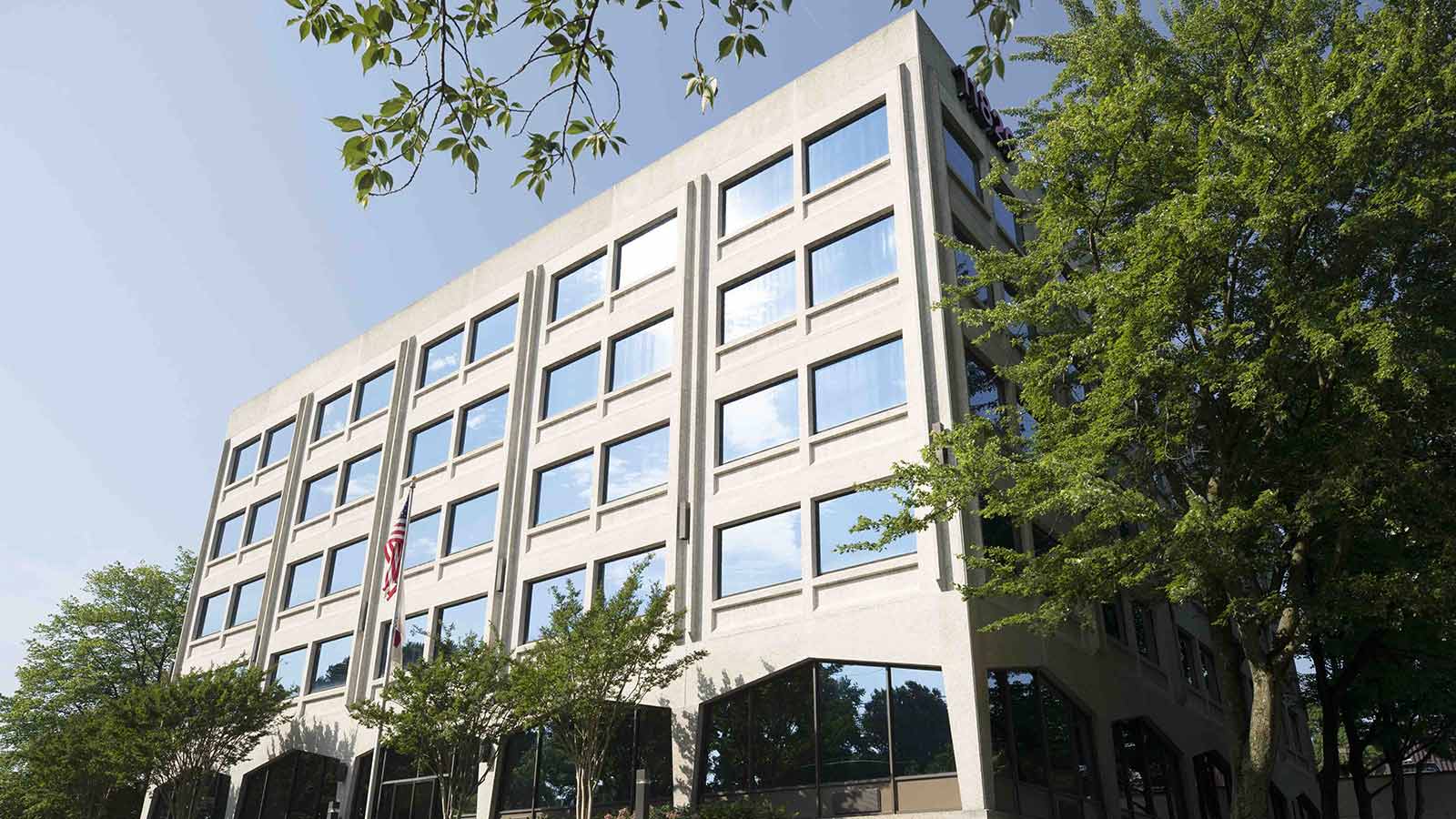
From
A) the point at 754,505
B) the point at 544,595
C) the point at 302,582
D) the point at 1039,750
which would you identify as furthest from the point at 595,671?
the point at 302,582

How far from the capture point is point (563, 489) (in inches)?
1128

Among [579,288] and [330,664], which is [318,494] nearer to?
[330,664]

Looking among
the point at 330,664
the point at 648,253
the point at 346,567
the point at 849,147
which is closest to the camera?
the point at 849,147

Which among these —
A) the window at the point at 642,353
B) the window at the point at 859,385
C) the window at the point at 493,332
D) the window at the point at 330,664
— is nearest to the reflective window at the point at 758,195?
the window at the point at 642,353

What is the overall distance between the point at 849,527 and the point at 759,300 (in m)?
7.14

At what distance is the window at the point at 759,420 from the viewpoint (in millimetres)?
23953

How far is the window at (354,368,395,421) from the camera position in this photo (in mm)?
37250

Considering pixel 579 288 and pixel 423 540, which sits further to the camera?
pixel 423 540

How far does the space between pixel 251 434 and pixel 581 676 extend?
29.7 m

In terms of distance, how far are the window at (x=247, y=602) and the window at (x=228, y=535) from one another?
2334mm

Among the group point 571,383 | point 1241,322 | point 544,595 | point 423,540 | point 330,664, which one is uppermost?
point 571,383

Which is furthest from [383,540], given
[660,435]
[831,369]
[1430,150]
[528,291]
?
[1430,150]

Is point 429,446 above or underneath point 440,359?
underneath

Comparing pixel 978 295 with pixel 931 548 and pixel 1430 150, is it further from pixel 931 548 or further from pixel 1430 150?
pixel 1430 150
